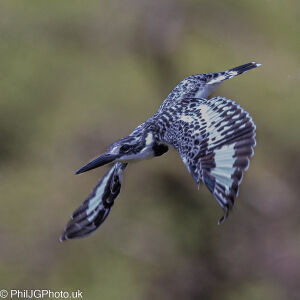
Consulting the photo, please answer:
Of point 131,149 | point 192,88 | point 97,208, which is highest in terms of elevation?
point 192,88

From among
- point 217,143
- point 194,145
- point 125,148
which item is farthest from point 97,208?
point 217,143

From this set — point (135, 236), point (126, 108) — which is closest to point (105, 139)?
point (126, 108)

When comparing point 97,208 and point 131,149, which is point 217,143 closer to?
point 131,149

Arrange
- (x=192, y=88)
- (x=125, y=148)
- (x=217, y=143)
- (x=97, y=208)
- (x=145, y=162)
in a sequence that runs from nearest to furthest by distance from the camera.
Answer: (x=217, y=143) → (x=125, y=148) → (x=97, y=208) → (x=192, y=88) → (x=145, y=162)

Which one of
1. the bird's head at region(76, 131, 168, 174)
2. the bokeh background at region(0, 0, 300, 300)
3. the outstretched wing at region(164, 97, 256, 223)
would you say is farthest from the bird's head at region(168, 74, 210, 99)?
the bokeh background at region(0, 0, 300, 300)

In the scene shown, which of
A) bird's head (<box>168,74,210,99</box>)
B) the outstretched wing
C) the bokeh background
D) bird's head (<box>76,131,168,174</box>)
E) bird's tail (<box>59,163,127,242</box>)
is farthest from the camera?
the bokeh background

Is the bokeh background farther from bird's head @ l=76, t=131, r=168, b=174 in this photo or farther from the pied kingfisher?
bird's head @ l=76, t=131, r=168, b=174
